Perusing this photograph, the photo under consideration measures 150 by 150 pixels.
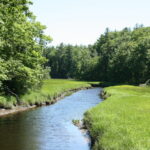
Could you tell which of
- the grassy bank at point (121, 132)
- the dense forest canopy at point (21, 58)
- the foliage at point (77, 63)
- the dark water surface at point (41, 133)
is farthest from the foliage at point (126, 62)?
the grassy bank at point (121, 132)

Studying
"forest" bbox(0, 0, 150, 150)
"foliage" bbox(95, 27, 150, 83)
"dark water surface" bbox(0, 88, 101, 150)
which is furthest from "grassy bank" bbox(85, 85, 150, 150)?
"foliage" bbox(95, 27, 150, 83)

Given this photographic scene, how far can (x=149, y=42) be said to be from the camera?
116 metres

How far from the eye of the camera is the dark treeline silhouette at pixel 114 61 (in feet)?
380

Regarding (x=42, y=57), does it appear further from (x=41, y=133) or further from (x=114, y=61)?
(x=114, y=61)

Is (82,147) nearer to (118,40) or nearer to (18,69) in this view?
(18,69)

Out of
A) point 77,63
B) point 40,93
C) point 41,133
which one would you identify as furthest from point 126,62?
point 41,133

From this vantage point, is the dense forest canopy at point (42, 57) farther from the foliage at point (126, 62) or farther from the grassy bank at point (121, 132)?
the grassy bank at point (121, 132)

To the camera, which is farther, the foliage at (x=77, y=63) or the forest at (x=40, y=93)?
the foliage at (x=77, y=63)

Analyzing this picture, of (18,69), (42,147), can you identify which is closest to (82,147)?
(42,147)

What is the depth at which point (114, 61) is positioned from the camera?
134375 mm

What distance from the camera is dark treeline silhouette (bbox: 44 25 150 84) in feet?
380

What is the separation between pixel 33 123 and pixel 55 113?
297 inches

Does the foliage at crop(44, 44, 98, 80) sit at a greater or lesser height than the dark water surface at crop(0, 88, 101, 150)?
greater

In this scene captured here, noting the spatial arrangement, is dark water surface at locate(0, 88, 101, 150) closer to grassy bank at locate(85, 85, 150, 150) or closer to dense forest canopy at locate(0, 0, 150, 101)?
grassy bank at locate(85, 85, 150, 150)
